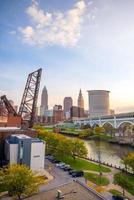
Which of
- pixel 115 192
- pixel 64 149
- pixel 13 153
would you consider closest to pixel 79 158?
Answer: pixel 64 149

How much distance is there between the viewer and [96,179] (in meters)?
26.4

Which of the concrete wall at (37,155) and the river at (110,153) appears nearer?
the concrete wall at (37,155)

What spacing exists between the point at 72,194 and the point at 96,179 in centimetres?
738

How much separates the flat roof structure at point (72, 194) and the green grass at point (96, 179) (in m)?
4.28

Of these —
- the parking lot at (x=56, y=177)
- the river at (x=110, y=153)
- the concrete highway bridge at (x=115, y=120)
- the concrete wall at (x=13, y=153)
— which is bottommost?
the river at (x=110, y=153)

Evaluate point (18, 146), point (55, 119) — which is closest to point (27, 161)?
point (18, 146)

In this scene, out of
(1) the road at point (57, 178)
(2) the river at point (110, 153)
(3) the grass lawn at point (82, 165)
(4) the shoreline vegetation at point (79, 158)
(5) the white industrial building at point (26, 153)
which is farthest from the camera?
(2) the river at point (110, 153)

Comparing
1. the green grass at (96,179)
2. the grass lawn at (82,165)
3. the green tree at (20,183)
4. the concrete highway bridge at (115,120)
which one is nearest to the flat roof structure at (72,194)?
the green tree at (20,183)

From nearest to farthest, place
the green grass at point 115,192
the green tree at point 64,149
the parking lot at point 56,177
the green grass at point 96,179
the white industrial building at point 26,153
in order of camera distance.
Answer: the green grass at point 115,192, the parking lot at point 56,177, the green grass at point 96,179, the white industrial building at point 26,153, the green tree at point 64,149

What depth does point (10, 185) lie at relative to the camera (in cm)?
1900

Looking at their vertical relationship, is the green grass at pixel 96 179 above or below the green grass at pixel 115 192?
above

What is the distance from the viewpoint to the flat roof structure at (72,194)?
19000 mm

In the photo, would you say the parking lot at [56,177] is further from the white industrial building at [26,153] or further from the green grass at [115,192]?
the green grass at [115,192]

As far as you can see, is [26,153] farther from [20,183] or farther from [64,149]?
[64,149]
